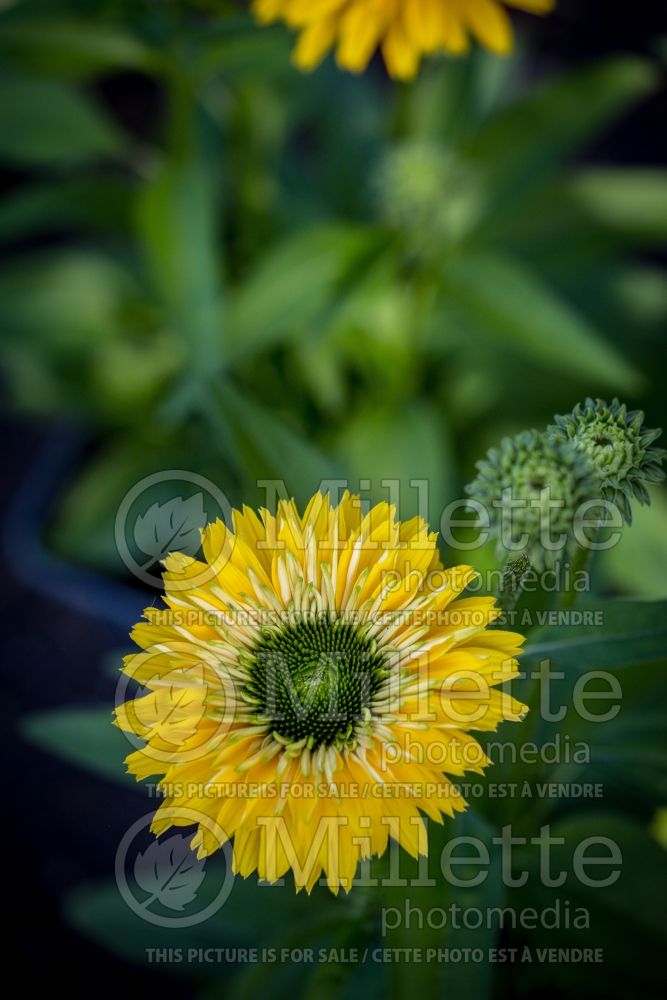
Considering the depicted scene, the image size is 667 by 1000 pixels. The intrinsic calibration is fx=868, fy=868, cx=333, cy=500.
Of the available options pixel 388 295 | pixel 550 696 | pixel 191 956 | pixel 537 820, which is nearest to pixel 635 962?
pixel 537 820

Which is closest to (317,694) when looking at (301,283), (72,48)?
(301,283)

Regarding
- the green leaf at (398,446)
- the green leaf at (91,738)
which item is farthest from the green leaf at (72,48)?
the green leaf at (91,738)

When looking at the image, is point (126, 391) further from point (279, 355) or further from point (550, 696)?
point (550, 696)

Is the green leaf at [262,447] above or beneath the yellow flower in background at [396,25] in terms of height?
beneath

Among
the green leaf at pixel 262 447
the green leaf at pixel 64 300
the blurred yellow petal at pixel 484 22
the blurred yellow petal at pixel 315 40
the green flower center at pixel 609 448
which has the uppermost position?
the green leaf at pixel 64 300

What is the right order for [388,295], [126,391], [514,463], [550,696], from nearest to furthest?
1. [514,463]
2. [550,696]
3. [388,295]
4. [126,391]

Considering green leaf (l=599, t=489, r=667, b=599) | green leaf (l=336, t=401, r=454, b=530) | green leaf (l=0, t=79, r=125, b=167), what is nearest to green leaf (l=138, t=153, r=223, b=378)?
green leaf (l=0, t=79, r=125, b=167)

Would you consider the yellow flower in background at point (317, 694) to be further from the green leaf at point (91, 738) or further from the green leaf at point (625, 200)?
the green leaf at point (625, 200)
